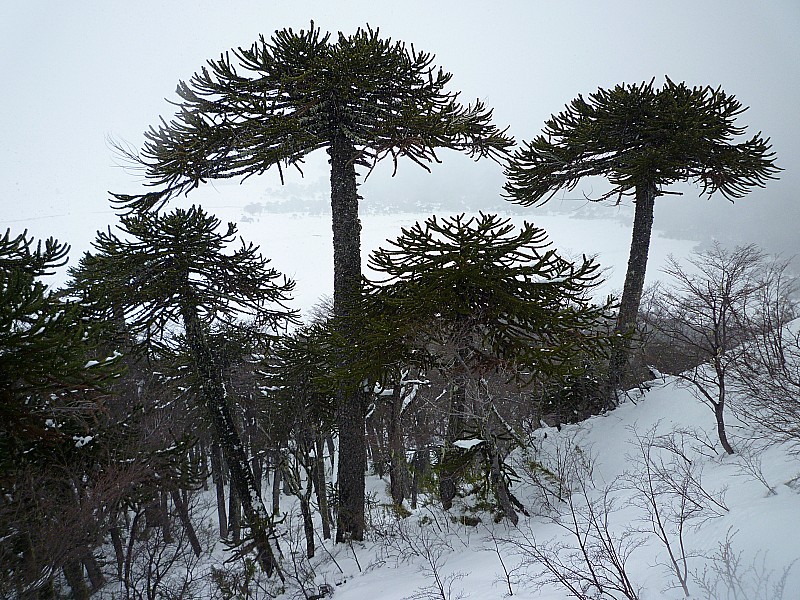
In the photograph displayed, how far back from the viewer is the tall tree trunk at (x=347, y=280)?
7.41 m

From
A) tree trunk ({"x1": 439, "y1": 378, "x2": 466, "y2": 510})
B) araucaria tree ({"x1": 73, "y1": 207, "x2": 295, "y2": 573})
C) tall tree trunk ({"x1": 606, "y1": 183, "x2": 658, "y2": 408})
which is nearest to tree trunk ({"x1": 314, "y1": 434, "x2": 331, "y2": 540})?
araucaria tree ({"x1": 73, "y1": 207, "x2": 295, "y2": 573})

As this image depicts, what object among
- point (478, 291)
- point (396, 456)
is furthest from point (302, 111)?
point (396, 456)

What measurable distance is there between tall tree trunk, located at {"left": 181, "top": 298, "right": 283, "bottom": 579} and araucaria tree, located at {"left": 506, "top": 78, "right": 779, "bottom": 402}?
334 inches

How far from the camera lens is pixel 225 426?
921 cm

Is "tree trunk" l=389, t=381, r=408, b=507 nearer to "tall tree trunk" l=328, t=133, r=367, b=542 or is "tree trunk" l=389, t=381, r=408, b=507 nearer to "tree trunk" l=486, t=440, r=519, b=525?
"tall tree trunk" l=328, t=133, r=367, b=542

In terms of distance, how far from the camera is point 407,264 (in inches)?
248

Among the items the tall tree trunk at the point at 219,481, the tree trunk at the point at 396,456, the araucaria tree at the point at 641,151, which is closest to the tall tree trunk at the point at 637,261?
the araucaria tree at the point at 641,151

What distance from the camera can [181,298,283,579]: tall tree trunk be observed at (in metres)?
8.75

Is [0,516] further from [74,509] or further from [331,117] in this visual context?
[331,117]

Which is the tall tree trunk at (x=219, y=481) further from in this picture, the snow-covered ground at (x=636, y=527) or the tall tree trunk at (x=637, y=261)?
the tall tree trunk at (x=637, y=261)

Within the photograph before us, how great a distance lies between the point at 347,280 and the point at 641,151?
741 centimetres

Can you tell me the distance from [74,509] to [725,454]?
1138cm

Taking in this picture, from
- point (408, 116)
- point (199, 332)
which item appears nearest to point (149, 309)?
point (199, 332)

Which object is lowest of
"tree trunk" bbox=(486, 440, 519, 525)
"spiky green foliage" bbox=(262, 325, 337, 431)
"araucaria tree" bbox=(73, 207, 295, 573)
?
"tree trunk" bbox=(486, 440, 519, 525)
